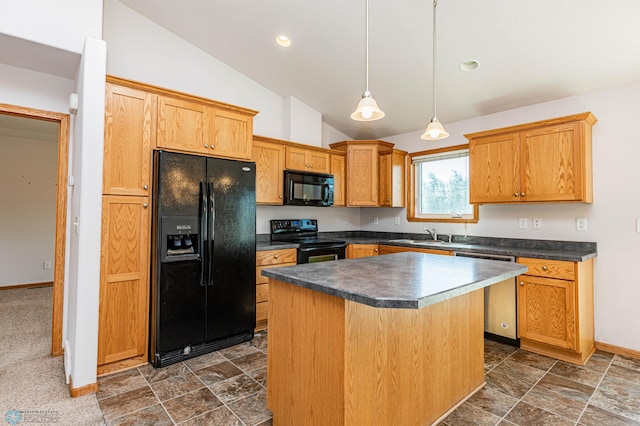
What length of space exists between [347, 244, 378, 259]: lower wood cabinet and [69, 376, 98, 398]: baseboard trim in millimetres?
2818

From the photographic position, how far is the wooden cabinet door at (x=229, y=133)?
307cm

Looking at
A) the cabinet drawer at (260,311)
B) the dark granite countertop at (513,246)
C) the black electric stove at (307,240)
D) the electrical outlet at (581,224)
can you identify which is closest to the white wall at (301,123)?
the black electric stove at (307,240)

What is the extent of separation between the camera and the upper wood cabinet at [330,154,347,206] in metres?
4.50

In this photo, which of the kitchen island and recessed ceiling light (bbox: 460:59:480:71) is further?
recessed ceiling light (bbox: 460:59:480:71)

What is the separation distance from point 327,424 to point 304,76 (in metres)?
3.37

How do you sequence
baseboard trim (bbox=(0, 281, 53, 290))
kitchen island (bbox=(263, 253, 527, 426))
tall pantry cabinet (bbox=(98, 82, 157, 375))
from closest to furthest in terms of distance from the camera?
kitchen island (bbox=(263, 253, 527, 426)), tall pantry cabinet (bbox=(98, 82, 157, 375)), baseboard trim (bbox=(0, 281, 53, 290))

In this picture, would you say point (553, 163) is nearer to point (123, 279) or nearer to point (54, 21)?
point (123, 279)

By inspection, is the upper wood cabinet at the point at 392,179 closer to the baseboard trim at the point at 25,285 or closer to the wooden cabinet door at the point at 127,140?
the wooden cabinet door at the point at 127,140

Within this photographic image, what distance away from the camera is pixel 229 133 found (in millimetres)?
3180

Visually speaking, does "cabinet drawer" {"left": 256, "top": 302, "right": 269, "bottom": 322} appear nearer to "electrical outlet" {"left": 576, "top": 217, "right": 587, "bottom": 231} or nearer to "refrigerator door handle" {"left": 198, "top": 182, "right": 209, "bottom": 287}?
"refrigerator door handle" {"left": 198, "top": 182, "right": 209, "bottom": 287}

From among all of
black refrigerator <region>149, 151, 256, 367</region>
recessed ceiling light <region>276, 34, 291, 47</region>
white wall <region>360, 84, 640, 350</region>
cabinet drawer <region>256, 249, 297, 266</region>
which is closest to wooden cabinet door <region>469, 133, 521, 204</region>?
white wall <region>360, 84, 640, 350</region>

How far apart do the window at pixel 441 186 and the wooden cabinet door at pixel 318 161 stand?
3.97 ft

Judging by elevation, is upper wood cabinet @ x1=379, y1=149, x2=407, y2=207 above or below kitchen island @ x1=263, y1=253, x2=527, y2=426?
above

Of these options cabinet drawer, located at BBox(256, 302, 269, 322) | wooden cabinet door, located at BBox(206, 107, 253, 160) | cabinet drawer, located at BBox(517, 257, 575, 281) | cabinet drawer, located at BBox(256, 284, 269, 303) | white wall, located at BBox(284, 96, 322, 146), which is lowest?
cabinet drawer, located at BBox(256, 302, 269, 322)
